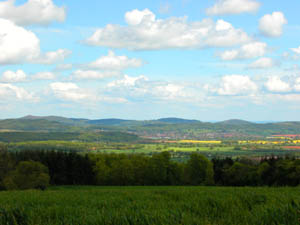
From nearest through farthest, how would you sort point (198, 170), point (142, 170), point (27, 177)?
point (27, 177) → point (198, 170) → point (142, 170)

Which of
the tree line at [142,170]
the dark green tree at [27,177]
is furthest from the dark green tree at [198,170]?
the dark green tree at [27,177]

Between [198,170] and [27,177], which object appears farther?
[198,170]

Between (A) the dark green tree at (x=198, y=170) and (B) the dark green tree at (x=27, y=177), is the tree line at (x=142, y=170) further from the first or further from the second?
(B) the dark green tree at (x=27, y=177)

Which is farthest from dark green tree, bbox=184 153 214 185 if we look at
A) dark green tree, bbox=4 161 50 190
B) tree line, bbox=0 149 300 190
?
dark green tree, bbox=4 161 50 190

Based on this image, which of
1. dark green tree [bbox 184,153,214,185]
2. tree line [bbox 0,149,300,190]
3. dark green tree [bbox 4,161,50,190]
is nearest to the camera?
dark green tree [bbox 4,161,50,190]

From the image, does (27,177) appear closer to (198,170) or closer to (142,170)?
A: (142,170)

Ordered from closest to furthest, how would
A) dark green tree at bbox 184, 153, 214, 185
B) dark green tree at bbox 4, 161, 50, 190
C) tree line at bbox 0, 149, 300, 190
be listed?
dark green tree at bbox 4, 161, 50, 190
tree line at bbox 0, 149, 300, 190
dark green tree at bbox 184, 153, 214, 185

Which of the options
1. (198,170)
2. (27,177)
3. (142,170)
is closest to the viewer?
(27,177)

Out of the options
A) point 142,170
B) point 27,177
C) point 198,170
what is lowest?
point 142,170

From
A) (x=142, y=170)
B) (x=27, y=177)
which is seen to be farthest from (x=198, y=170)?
(x=27, y=177)

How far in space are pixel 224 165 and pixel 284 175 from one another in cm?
2322

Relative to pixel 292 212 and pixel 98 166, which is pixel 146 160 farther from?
pixel 292 212

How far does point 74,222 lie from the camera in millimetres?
6645

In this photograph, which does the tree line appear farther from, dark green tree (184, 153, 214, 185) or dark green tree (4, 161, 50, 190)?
dark green tree (4, 161, 50, 190)
